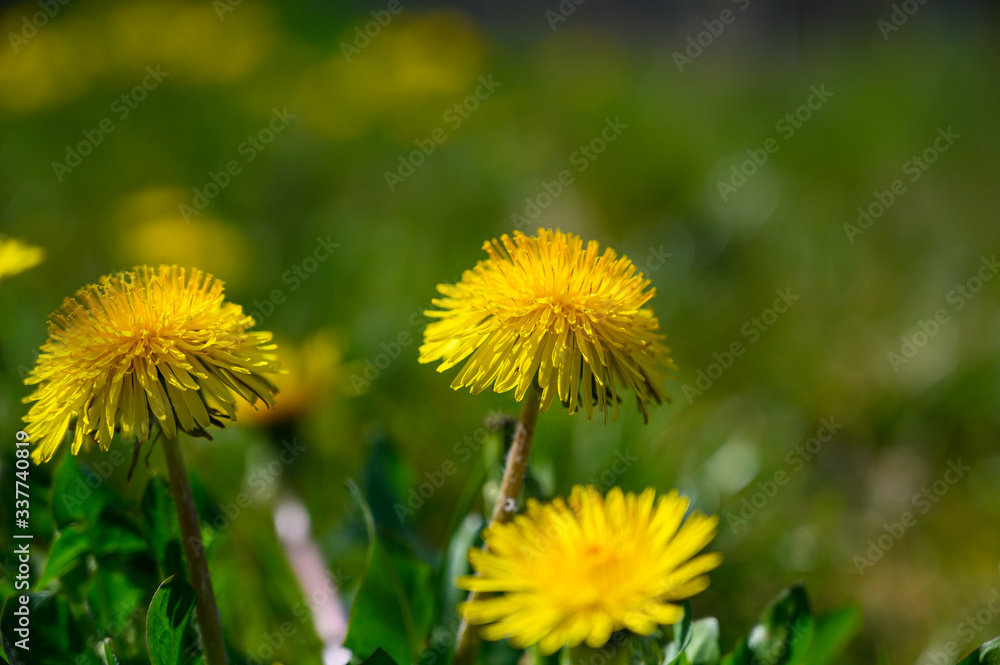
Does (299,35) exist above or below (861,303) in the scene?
above

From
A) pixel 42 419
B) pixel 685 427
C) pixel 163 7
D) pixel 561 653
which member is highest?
pixel 163 7

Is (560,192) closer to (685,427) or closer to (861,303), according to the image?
(861,303)

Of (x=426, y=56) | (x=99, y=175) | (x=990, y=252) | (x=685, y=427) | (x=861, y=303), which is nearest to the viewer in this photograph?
(x=685, y=427)

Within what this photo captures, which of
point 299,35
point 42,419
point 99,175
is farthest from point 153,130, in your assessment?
point 42,419

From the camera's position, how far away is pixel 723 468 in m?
2.00

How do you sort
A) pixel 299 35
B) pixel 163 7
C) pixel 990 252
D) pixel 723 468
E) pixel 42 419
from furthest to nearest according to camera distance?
pixel 299 35 → pixel 163 7 → pixel 990 252 → pixel 723 468 → pixel 42 419

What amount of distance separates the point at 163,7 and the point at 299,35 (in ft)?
4.23
